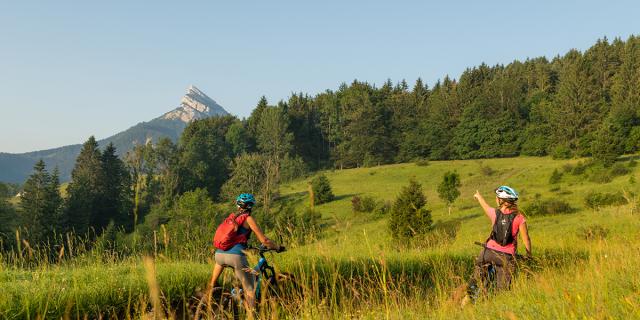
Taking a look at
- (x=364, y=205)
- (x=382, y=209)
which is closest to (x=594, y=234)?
(x=382, y=209)

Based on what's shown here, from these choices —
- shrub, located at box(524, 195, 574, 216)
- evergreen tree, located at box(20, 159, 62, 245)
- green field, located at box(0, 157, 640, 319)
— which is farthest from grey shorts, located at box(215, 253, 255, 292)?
evergreen tree, located at box(20, 159, 62, 245)

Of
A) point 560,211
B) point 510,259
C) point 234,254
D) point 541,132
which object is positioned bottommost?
point 560,211

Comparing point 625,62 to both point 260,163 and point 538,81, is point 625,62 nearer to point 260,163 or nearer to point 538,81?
point 538,81

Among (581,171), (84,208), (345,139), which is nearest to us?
(581,171)

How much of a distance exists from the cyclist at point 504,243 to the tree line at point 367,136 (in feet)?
168

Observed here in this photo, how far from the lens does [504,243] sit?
614cm

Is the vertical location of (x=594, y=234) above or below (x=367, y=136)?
below

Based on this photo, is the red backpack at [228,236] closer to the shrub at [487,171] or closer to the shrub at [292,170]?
the shrub at [487,171]

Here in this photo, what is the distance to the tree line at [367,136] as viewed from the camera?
65.2 meters

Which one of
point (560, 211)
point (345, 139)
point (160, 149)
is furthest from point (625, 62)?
point (160, 149)

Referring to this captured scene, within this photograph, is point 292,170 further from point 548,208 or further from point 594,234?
point 594,234

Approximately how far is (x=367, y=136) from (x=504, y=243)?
97.0 metres

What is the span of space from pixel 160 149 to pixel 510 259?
96.7 metres

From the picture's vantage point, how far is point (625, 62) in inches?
3440
